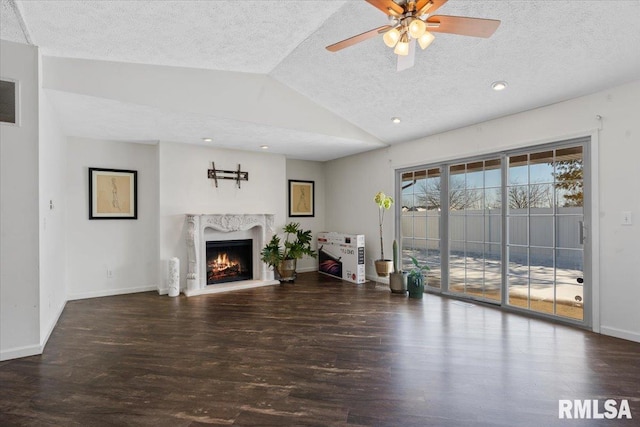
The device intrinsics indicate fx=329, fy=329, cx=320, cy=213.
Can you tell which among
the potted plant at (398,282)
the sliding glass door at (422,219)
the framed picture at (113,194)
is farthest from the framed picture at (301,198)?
the framed picture at (113,194)

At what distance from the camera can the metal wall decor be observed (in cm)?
584

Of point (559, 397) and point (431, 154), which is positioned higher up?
point (431, 154)

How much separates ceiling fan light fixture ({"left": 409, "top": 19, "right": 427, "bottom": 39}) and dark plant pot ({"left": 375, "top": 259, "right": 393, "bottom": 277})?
421 centimetres

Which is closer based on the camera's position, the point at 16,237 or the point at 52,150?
the point at 16,237

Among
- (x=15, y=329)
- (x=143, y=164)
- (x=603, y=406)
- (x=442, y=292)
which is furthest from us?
(x=143, y=164)

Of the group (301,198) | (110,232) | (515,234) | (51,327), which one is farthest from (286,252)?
(515,234)

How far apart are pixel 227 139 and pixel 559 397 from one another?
497 cm

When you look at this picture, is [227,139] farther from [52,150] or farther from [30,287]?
[30,287]

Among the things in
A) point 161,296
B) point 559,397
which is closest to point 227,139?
point 161,296

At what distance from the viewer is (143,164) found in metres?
5.54

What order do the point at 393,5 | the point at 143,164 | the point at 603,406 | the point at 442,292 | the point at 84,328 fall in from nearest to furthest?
the point at 393,5 < the point at 603,406 < the point at 84,328 < the point at 442,292 < the point at 143,164

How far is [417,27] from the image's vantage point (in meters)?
2.09

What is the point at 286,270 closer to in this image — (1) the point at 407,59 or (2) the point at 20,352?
(2) the point at 20,352

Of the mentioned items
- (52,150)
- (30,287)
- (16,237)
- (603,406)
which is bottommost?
(603,406)
